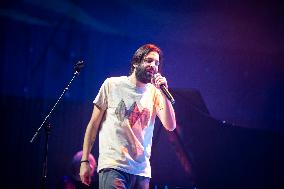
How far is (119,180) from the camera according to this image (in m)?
2.46

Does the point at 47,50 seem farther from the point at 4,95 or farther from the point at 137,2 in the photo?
the point at 137,2

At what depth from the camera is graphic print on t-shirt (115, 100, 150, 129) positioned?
262 cm

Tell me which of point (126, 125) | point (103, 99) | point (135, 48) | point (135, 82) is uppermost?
point (135, 48)

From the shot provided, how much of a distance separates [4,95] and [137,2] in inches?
79.1

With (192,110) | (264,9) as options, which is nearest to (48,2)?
(192,110)

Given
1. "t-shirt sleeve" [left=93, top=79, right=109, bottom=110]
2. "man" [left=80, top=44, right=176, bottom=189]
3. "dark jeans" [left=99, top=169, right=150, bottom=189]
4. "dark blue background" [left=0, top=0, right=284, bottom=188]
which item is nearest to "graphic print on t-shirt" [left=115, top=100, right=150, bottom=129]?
"man" [left=80, top=44, right=176, bottom=189]

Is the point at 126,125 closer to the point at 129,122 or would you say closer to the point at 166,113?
the point at 129,122

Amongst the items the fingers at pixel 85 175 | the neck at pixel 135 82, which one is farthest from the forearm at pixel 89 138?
the neck at pixel 135 82

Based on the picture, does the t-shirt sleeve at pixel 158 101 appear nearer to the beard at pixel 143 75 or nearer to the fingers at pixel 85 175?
the beard at pixel 143 75

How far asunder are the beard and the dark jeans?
639 millimetres

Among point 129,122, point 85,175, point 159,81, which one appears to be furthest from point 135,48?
point 85,175

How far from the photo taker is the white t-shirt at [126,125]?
2527 mm

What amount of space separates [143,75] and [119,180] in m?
0.72

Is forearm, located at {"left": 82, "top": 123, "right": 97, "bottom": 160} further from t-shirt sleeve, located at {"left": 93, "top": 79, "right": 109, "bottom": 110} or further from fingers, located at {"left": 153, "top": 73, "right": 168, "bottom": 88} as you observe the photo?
fingers, located at {"left": 153, "top": 73, "right": 168, "bottom": 88}
